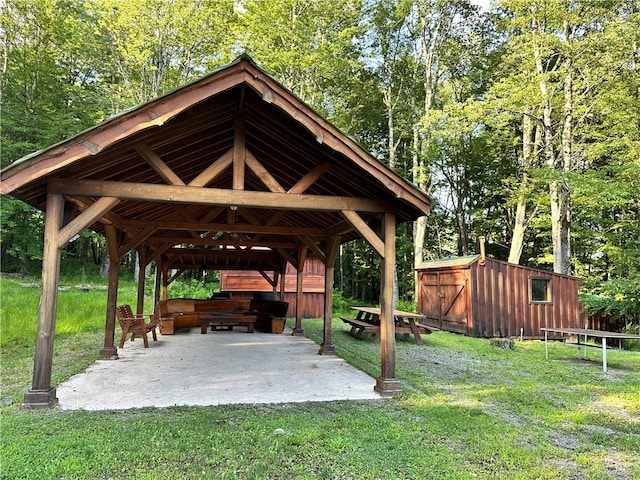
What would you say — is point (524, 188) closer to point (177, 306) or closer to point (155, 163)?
point (177, 306)

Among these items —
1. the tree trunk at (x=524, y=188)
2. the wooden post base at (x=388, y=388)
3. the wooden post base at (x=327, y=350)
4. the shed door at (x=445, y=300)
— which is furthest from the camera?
the tree trunk at (x=524, y=188)

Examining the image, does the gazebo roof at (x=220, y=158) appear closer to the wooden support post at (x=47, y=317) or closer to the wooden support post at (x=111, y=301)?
the wooden support post at (x=47, y=317)

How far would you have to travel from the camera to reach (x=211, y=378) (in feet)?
18.9

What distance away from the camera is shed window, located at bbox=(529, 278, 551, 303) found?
12.6 metres

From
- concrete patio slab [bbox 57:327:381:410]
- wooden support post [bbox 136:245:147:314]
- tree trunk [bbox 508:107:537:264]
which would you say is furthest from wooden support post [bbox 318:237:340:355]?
tree trunk [bbox 508:107:537:264]

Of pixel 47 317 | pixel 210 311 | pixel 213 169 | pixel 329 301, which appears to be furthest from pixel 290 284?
pixel 47 317

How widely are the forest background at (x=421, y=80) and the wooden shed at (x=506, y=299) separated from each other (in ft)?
3.37

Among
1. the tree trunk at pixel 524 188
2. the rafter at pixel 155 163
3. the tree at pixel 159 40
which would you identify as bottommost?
the rafter at pixel 155 163

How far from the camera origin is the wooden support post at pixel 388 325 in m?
5.09

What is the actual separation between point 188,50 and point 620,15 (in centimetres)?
1585

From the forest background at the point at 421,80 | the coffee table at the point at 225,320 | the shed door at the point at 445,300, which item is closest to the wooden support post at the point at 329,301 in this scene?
the coffee table at the point at 225,320

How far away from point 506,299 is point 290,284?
756 cm

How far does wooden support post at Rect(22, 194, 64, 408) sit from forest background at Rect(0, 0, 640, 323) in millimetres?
12217

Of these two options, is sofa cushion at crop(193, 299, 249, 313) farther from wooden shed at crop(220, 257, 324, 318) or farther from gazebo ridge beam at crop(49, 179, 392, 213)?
gazebo ridge beam at crop(49, 179, 392, 213)
